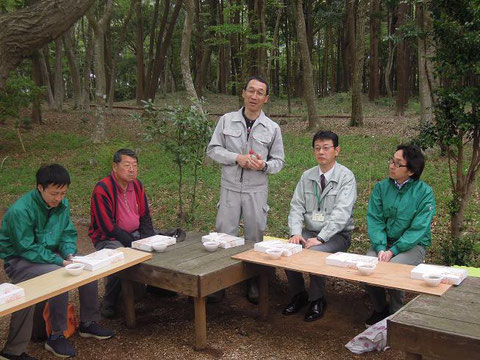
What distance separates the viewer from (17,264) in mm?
3588

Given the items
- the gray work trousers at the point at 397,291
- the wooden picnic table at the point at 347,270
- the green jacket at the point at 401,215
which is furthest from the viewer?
the green jacket at the point at 401,215

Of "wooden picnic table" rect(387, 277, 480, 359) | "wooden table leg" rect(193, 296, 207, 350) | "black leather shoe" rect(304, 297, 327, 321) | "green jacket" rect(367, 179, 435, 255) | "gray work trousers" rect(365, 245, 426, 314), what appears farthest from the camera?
"black leather shoe" rect(304, 297, 327, 321)

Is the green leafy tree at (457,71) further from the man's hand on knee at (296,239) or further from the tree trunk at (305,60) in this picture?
the tree trunk at (305,60)

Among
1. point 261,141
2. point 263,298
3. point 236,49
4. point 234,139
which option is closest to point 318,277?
point 263,298

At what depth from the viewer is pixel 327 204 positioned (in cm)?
439

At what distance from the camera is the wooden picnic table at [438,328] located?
2.43 metres

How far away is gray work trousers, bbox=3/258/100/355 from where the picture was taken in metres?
3.29

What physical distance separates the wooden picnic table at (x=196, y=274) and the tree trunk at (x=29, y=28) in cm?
242

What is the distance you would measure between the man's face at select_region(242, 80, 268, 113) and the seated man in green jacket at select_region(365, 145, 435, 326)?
132cm

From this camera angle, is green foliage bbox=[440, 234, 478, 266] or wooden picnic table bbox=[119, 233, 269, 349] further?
green foliage bbox=[440, 234, 478, 266]

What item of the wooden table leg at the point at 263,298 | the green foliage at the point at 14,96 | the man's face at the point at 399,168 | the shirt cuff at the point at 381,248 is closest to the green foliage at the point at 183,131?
the wooden table leg at the point at 263,298

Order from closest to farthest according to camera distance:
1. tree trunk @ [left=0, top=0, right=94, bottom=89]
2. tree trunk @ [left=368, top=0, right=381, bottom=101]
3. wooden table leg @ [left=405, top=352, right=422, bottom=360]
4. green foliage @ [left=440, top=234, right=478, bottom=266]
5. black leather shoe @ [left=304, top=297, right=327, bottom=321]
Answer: wooden table leg @ [left=405, top=352, right=422, bottom=360] → black leather shoe @ [left=304, top=297, right=327, bottom=321] → green foliage @ [left=440, top=234, right=478, bottom=266] → tree trunk @ [left=0, top=0, right=94, bottom=89] → tree trunk @ [left=368, top=0, right=381, bottom=101]

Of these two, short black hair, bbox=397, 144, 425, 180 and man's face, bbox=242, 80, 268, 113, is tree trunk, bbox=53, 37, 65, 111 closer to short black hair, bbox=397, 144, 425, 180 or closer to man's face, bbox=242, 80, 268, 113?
man's face, bbox=242, 80, 268, 113

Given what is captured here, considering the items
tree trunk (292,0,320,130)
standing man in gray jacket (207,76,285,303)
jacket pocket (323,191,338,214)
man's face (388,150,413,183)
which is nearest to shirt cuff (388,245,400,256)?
man's face (388,150,413,183)
